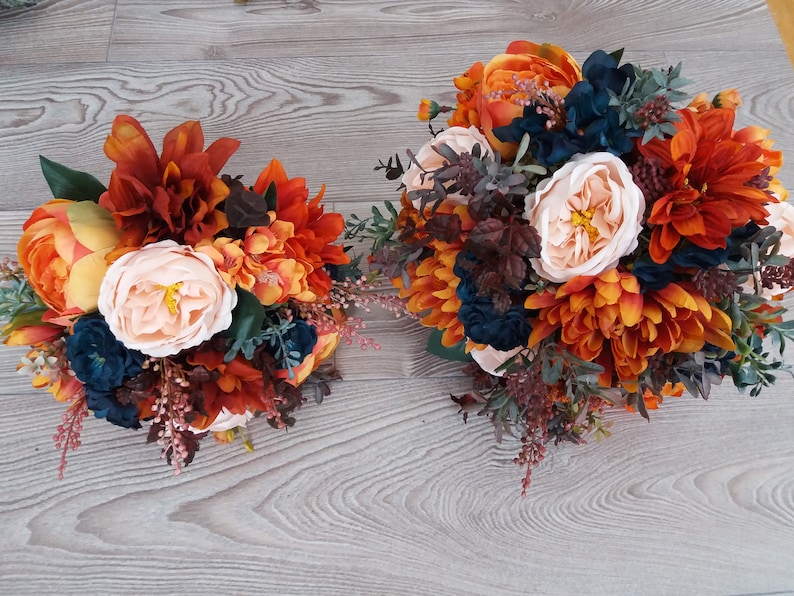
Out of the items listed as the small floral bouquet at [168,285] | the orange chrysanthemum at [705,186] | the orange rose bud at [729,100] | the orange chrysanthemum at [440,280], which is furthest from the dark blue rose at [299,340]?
the orange rose bud at [729,100]

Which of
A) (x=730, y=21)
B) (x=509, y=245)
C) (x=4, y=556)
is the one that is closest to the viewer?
(x=509, y=245)

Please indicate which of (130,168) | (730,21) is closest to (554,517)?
(130,168)

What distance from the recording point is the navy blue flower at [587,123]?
47cm

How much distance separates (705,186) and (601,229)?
9 cm

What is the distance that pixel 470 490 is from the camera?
73cm

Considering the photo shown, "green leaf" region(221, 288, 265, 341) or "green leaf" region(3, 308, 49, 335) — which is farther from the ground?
"green leaf" region(221, 288, 265, 341)

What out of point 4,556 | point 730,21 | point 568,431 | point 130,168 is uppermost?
point 730,21

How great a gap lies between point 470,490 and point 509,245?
1.30 feet

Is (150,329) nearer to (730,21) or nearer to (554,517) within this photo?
(554,517)

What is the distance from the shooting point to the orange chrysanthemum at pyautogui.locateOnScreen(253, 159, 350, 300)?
551mm

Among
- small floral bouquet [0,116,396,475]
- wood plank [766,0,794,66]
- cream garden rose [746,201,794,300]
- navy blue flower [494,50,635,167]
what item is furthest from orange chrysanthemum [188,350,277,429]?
wood plank [766,0,794,66]

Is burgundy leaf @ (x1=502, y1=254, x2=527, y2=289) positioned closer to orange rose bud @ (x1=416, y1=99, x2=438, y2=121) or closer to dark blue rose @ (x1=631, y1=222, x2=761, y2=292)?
dark blue rose @ (x1=631, y1=222, x2=761, y2=292)

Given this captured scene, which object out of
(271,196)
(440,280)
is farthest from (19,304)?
(440,280)

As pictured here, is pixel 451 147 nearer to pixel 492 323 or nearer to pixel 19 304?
pixel 492 323
